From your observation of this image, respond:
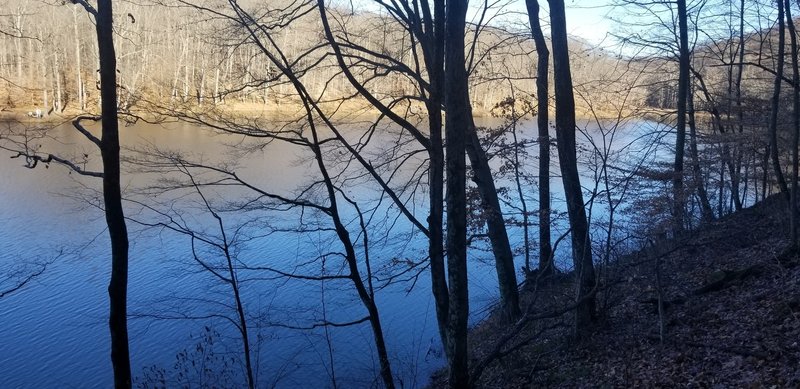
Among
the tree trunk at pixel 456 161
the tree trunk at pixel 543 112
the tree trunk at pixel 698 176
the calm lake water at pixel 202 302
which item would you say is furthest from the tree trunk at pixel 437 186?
the tree trunk at pixel 698 176

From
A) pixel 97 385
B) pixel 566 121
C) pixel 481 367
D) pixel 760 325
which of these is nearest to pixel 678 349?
pixel 760 325

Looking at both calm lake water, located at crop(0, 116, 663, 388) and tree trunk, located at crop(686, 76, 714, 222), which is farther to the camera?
tree trunk, located at crop(686, 76, 714, 222)

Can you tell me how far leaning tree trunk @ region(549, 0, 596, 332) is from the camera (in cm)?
771

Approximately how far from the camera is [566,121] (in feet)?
26.0

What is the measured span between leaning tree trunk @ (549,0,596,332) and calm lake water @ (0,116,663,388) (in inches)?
117

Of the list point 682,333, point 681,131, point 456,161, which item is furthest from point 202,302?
point 681,131

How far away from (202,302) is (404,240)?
15.5ft

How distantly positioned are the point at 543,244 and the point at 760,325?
593cm

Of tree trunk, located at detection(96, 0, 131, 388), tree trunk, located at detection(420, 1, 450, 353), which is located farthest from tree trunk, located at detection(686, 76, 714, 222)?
tree trunk, located at detection(96, 0, 131, 388)

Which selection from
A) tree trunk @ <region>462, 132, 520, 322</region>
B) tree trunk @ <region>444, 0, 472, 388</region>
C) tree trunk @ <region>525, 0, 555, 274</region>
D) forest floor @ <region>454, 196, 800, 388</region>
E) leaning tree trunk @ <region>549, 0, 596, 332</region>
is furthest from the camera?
tree trunk @ <region>525, 0, 555, 274</region>

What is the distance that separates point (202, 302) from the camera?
38.9 ft

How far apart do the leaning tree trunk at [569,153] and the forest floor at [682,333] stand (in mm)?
307

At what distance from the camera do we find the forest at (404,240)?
7.15 meters

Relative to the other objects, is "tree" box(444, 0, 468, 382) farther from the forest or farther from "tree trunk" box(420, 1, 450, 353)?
"tree trunk" box(420, 1, 450, 353)
